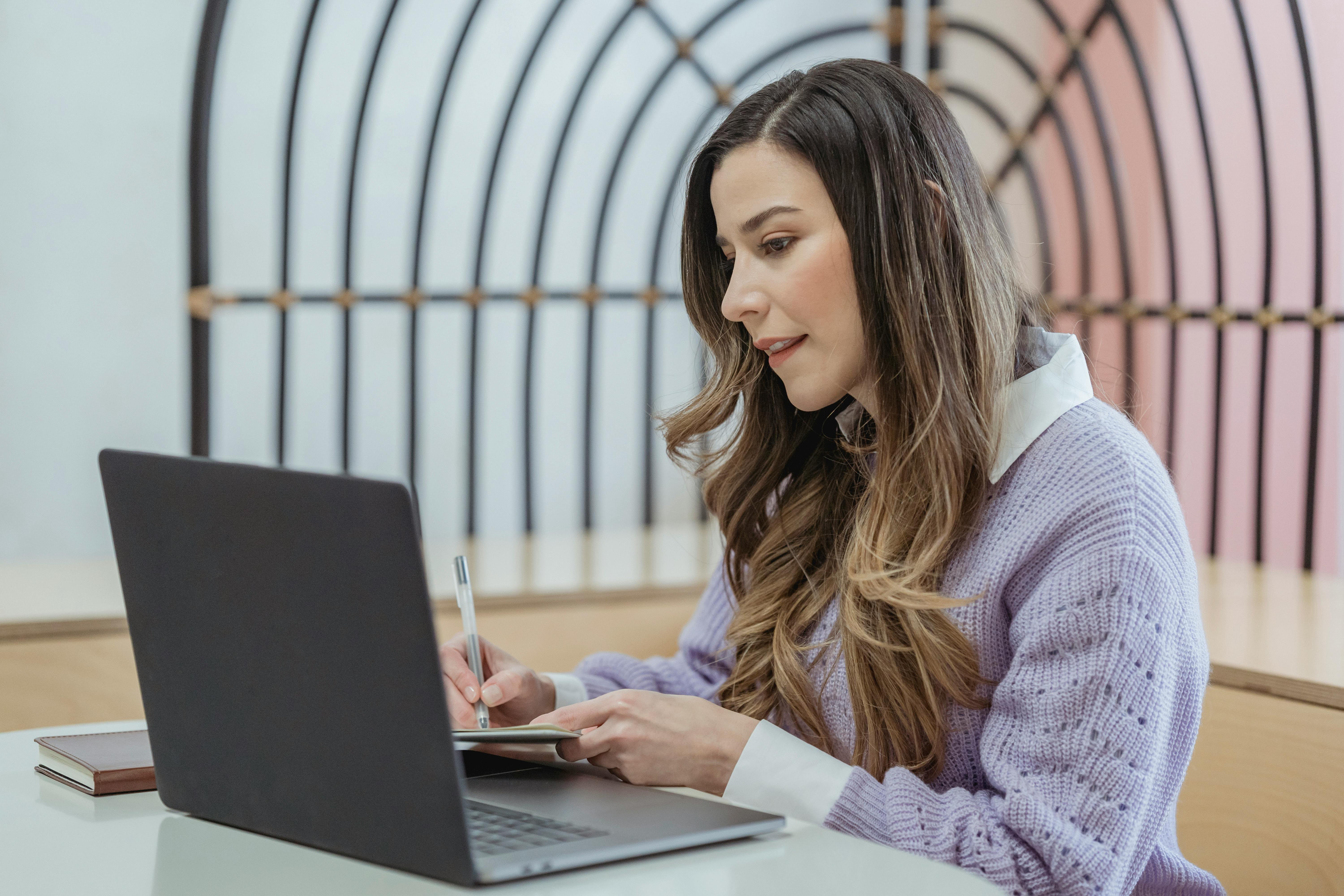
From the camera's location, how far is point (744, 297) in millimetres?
1247

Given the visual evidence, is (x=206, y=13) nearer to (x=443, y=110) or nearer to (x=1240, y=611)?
(x=443, y=110)

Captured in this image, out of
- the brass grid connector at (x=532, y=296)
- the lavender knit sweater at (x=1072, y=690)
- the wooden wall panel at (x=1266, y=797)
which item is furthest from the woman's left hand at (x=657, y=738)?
the brass grid connector at (x=532, y=296)

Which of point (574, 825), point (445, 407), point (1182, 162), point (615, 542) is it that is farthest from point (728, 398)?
point (1182, 162)

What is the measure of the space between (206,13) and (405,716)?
1.65m

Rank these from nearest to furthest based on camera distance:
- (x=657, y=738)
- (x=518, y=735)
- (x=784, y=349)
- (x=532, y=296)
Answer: (x=518, y=735), (x=657, y=738), (x=784, y=349), (x=532, y=296)

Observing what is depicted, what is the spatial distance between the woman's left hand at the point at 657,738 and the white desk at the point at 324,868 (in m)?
0.17

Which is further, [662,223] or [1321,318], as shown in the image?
[662,223]

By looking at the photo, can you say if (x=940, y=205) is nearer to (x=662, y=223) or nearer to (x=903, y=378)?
(x=903, y=378)

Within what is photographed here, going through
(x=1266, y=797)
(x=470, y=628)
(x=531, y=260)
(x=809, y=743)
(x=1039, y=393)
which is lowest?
(x=1266, y=797)

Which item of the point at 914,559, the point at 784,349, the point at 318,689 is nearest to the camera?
the point at 318,689

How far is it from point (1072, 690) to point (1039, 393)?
11.4 inches

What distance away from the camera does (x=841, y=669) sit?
1.24 m

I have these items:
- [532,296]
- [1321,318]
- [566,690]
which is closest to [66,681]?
[566,690]

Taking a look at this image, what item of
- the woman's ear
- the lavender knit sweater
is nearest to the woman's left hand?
the lavender knit sweater
